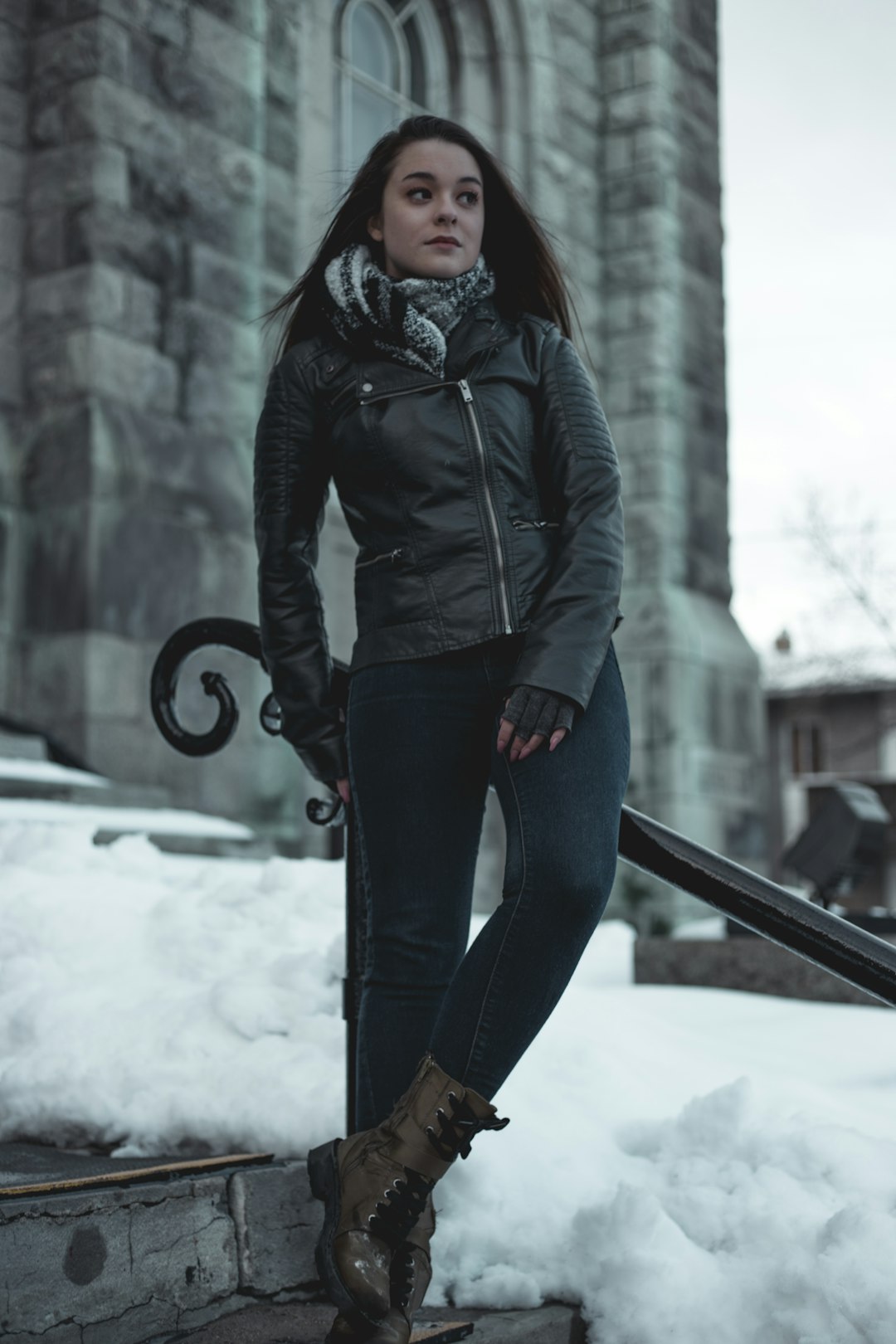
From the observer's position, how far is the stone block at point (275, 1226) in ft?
7.80

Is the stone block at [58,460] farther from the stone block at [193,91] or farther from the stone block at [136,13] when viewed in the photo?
the stone block at [136,13]

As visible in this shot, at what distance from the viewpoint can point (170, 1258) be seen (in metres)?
2.26

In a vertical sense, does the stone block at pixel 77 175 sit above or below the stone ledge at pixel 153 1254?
above

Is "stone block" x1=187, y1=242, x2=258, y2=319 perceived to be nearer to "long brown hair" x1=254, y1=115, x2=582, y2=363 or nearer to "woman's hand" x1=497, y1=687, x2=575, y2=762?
"long brown hair" x1=254, y1=115, x2=582, y2=363

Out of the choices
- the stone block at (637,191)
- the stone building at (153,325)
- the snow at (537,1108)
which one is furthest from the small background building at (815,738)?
the snow at (537,1108)

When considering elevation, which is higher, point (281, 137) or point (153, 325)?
point (281, 137)

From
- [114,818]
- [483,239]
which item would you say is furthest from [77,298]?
[483,239]

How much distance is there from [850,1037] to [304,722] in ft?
6.75

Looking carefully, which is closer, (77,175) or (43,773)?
(43,773)

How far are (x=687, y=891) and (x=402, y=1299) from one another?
77 centimetres

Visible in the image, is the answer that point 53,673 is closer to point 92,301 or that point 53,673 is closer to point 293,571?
point 92,301

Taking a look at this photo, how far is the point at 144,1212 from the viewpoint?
224 cm

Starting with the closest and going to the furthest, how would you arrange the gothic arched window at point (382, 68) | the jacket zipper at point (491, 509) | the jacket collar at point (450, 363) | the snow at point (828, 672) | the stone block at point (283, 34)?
1. the jacket zipper at point (491, 509)
2. the jacket collar at point (450, 363)
3. the stone block at point (283, 34)
4. the gothic arched window at point (382, 68)
5. the snow at point (828, 672)

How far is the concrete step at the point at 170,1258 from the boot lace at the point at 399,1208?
27 cm
